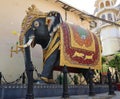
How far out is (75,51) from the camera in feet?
24.4

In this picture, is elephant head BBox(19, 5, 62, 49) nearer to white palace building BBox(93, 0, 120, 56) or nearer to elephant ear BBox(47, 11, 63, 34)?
elephant ear BBox(47, 11, 63, 34)

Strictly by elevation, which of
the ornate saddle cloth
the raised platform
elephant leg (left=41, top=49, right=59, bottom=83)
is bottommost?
the raised platform

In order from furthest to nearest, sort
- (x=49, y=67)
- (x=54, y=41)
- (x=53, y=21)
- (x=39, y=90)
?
(x=53, y=21) → (x=54, y=41) → (x=49, y=67) → (x=39, y=90)

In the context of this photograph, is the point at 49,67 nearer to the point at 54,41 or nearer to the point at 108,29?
the point at 54,41

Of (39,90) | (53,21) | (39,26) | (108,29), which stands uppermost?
(108,29)

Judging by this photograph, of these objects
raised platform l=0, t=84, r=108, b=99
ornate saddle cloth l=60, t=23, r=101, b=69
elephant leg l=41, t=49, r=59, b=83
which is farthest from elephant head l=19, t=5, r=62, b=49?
raised platform l=0, t=84, r=108, b=99

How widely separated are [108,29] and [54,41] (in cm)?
2005

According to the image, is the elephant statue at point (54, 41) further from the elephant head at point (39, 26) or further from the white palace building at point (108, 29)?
the white palace building at point (108, 29)

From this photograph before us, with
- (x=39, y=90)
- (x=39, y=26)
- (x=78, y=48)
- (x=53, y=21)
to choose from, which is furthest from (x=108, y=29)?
(x=39, y=90)

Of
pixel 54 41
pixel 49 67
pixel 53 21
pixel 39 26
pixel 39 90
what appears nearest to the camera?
pixel 39 90

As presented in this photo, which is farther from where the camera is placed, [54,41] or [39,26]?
[39,26]

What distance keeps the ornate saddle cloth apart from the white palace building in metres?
17.0

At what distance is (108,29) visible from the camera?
86.9ft

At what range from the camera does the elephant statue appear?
7.05 m
